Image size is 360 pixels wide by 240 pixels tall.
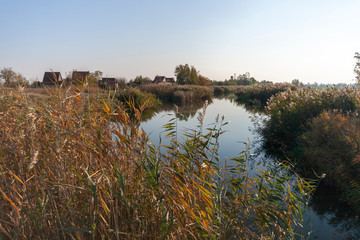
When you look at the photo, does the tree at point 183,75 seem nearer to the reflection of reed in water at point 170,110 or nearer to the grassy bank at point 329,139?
the reflection of reed in water at point 170,110

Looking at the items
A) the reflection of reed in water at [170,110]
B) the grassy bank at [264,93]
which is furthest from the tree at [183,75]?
the reflection of reed in water at [170,110]

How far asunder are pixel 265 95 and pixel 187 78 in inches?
1044

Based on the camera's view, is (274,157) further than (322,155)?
Yes

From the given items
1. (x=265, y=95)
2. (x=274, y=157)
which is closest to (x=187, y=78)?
(x=265, y=95)

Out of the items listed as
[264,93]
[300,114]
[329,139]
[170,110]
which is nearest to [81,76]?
[329,139]

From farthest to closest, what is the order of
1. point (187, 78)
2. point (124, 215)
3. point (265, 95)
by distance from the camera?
point (187, 78), point (265, 95), point (124, 215)

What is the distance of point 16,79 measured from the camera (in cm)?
329

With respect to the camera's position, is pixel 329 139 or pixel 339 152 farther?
pixel 329 139

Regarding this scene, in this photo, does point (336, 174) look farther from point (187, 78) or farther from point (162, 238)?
→ point (187, 78)

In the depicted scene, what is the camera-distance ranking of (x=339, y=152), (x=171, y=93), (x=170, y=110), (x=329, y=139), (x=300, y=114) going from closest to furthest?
(x=339, y=152)
(x=329, y=139)
(x=300, y=114)
(x=170, y=110)
(x=171, y=93)

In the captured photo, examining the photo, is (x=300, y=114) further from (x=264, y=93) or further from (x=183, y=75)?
(x=183, y=75)

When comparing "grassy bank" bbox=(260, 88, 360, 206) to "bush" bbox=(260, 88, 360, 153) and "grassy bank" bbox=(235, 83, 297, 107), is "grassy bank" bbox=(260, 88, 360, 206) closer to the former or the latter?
"bush" bbox=(260, 88, 360, 153)

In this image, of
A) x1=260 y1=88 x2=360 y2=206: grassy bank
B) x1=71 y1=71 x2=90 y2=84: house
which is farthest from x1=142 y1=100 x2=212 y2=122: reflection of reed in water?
x1=71 y1=71 x2=90 y2=84: house

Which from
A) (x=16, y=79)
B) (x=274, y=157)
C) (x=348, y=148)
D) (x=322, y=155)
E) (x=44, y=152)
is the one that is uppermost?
(x=16, y=79)
